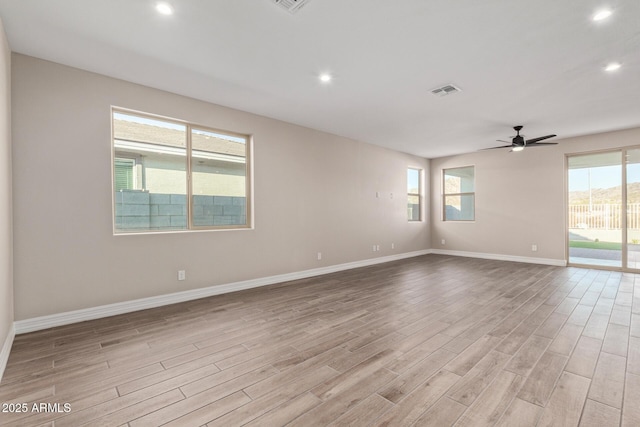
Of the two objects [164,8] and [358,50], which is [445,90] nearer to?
[358,50]

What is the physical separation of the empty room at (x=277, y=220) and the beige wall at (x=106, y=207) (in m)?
0.02

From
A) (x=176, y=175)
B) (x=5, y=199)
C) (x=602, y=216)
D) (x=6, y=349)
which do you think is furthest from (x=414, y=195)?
(x=6, y=349)

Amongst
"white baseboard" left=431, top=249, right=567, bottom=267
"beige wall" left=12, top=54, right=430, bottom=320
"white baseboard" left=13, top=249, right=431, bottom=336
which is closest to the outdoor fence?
"white baseboard" left=431, top=249, right=567, bottom=267

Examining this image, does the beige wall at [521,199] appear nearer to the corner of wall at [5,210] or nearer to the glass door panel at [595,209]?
the glass door panel at [595,209]

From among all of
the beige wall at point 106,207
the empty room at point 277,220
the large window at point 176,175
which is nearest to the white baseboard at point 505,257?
the empty room at point 277,220

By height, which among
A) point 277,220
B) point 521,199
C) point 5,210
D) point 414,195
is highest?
point 414,195

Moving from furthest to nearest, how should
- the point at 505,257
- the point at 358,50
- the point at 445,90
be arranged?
the point at 505,257, the point at 445,90, the point at 358,50

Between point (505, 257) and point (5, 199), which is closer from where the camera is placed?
point (5, 199)

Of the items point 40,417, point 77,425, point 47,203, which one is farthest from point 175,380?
point 47,203

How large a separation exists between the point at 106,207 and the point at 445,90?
4359 mm

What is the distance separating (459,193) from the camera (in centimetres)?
797

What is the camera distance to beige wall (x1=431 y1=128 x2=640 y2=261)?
6.18m

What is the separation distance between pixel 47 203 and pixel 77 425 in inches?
94.4

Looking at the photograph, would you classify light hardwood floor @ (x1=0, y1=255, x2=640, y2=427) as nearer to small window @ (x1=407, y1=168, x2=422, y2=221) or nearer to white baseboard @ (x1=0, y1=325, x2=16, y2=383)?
white baseboard @ (x1=0, y1=325, x2=16, y2=383)
